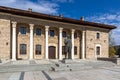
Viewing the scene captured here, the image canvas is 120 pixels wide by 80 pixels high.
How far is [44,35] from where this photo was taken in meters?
22.3

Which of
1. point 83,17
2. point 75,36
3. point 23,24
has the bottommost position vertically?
point 75,36

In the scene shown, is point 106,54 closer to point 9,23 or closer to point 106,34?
point 106,34

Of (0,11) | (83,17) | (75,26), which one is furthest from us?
(83,17)

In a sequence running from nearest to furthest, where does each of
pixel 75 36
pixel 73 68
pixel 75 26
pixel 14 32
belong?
pixel 73 68, pixel 14 32, pixel 75 26, pixel 75 36

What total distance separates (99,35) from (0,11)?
57.9 ft

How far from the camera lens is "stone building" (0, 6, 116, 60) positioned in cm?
1806

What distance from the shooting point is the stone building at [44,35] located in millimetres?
18062

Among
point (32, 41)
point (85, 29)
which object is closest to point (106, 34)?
point (85, 29)

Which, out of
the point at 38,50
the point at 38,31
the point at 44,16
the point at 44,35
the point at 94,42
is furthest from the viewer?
the point at 94,42

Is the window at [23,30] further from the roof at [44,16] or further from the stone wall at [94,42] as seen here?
the stone wall at [94,42]

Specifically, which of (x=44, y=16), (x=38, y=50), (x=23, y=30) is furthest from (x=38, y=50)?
(x=44, y=16)

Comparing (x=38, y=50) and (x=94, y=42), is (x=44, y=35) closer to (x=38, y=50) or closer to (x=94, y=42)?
(x=38, y=50)

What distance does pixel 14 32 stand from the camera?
18.7 metres

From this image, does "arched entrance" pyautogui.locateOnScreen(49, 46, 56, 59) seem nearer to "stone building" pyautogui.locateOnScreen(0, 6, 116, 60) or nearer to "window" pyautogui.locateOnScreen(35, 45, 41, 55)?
"stone building" pyautogui.locateOnScreen(0, 6, 116, 60)
